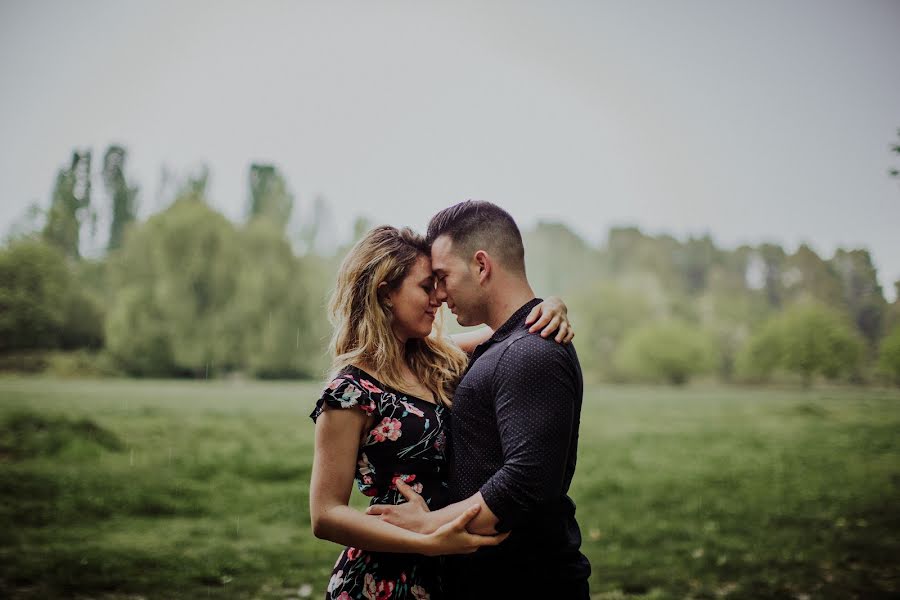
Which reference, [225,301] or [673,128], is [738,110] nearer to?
[673,128]

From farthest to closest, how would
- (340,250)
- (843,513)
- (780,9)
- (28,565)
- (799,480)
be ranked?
(340,250), (780,9), (799,480), (843,513), (28,565)

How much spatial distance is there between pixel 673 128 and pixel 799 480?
16421mm

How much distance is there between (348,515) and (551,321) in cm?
108

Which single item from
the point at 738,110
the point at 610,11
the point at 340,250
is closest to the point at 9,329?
the point at 340,250

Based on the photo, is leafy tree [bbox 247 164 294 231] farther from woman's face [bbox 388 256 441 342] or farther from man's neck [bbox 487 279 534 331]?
Answer: man's neck [bbox 487 279 534 331]

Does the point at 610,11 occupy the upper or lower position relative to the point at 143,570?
upper

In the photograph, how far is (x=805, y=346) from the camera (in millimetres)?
21188

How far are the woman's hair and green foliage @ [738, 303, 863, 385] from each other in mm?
19124

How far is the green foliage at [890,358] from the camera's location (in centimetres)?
1697

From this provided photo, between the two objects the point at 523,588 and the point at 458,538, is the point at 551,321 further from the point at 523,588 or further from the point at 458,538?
the point at 523,588

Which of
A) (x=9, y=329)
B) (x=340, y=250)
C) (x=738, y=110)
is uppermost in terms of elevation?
(x=738, y=110)

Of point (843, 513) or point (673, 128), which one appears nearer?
point (843, 513)

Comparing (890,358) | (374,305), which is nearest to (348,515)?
(374,305)

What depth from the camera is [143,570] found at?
744cm
